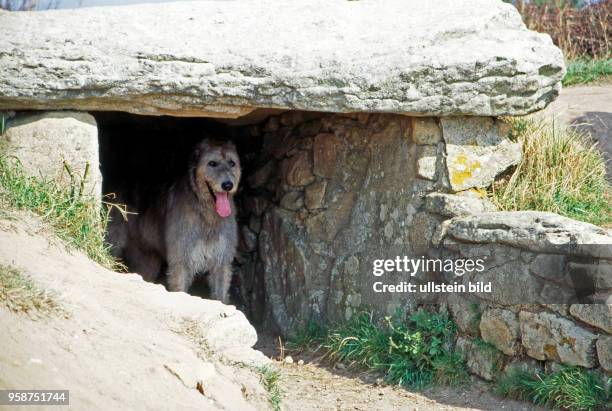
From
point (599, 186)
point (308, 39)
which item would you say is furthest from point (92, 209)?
point (599, 186)

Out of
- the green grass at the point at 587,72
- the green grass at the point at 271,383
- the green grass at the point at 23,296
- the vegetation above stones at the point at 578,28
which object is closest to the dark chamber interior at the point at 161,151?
the green grass at the point at 271,383

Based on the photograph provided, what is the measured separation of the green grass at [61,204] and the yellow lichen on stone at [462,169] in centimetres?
253

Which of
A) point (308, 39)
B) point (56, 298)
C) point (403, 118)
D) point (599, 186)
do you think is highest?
point (308, 39)

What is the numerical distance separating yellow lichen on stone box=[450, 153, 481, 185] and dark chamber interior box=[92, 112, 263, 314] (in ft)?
8.21

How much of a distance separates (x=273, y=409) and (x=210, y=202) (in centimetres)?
290

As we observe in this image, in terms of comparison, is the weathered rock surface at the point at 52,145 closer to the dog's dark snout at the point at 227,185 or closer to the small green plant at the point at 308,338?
the dog's dark snout at the point at 227,185

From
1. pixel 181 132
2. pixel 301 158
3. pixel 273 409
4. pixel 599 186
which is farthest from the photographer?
pixel 181 132

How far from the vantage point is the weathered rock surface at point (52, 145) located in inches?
241

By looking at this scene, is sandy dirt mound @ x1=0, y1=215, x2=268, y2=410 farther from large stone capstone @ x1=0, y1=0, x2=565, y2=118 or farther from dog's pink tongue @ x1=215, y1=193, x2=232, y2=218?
dog's pink tongue @ x1=215, y1=193, x2=232, y2=218

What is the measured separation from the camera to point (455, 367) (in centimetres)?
605

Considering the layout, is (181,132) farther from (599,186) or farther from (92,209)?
(599,186)

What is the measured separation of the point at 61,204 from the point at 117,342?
1.61 m

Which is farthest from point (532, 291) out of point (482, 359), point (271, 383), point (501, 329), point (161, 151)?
point (161, 151)

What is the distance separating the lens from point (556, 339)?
216 inches
